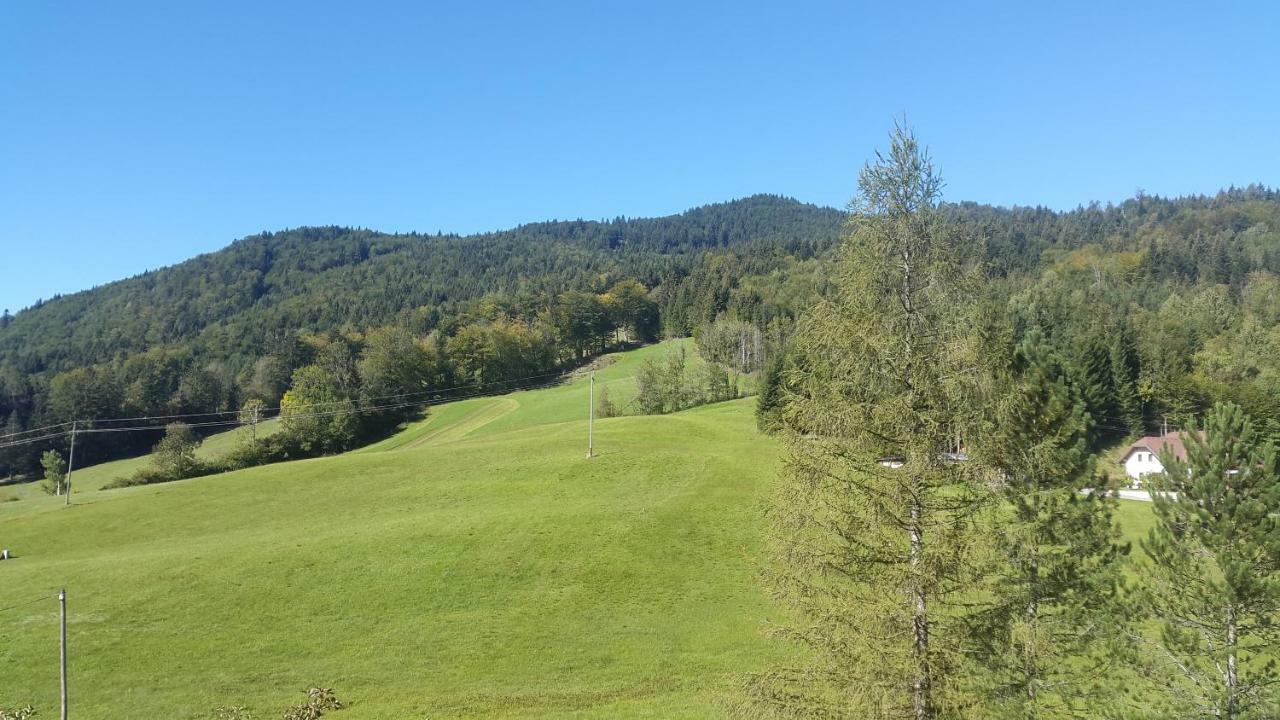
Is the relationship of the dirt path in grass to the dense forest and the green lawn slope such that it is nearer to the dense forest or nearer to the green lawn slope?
the dense forest

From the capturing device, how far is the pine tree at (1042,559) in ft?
34.1

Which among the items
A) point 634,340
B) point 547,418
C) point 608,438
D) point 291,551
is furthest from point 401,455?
point 634,340

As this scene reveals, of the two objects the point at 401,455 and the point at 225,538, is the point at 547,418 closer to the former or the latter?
the point at 401,455

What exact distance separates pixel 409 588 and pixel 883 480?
26678mm

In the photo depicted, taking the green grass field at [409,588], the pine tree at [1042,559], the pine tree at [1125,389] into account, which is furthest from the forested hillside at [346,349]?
the pine tree at [1042,559]

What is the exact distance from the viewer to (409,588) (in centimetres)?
3147

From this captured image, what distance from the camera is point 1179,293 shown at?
140375 mm

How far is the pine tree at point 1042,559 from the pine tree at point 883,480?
2.07 ft

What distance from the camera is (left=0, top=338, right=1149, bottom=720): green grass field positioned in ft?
76.8

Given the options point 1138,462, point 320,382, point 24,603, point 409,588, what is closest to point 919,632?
point 409,588

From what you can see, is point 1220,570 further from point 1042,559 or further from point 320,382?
point 320,382

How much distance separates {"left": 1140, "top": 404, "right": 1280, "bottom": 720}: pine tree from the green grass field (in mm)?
9152

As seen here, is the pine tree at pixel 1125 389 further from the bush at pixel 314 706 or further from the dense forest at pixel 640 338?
the bush at pixel 314 706

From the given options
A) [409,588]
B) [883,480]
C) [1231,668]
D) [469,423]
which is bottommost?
[409,588]
